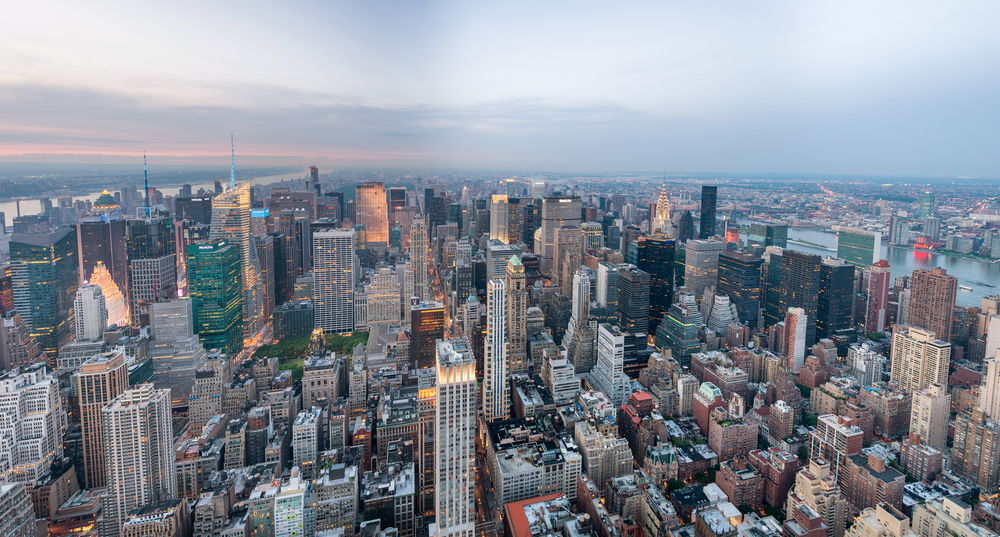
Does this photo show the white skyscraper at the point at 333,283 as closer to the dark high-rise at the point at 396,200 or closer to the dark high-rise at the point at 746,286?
the dark high-rise at the point at 396,200

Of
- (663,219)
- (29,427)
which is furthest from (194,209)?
(663,219)

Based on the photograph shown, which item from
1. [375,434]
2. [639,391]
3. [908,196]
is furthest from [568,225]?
[375,434]

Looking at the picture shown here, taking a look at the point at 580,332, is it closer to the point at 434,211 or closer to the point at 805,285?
the point at 805,285

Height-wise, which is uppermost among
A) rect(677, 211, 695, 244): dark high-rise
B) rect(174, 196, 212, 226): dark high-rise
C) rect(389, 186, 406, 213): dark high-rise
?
rect(389, 186, 406, 213): dark high-rise

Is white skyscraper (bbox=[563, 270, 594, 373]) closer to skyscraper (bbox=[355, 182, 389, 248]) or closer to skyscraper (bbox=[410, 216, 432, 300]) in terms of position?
skyscraper (bbox=[410, 216, 432, 300])

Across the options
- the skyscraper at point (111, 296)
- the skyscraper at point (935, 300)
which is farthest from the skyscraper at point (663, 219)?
the skyscraper at point (111, 296)

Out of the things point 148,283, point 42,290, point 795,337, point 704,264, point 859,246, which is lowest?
point 795,337

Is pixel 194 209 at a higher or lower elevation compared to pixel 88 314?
higher

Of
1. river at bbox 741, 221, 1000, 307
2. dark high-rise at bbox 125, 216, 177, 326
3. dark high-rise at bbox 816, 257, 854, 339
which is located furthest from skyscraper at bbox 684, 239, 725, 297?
dark high-rise at bbox 125, 216, 177, 326
